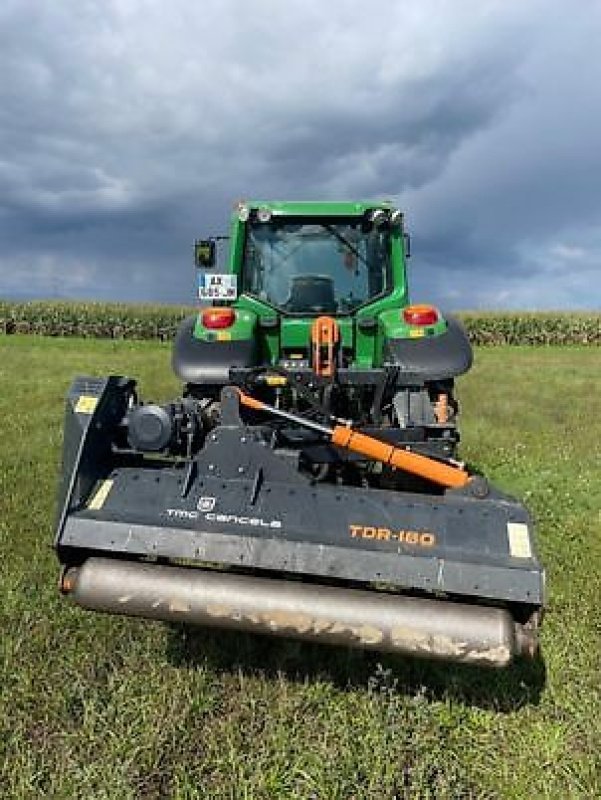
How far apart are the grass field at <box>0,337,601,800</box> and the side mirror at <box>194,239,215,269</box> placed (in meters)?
2.18

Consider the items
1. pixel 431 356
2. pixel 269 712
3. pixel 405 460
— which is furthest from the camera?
pixel 431 356

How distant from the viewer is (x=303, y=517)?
290cm

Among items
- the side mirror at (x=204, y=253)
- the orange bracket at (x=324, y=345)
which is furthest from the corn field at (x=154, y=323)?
the orange bracket at (x=324, y=345)

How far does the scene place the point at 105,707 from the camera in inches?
112

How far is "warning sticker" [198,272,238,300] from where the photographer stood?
4.70 m

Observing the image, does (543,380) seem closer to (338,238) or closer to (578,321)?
(338,238)

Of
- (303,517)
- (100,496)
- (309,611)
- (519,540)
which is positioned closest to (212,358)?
(100,496)

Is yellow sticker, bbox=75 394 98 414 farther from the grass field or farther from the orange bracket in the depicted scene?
the orange bracket

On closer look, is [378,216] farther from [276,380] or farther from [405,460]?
[405,460]

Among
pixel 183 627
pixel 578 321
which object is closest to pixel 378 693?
pixel 183 627

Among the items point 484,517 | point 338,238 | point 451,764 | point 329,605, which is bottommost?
point 451,764

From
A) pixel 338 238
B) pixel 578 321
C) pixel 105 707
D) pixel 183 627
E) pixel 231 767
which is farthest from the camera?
pixel 578 321

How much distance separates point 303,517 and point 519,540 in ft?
2.60

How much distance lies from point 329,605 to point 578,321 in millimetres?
28370
